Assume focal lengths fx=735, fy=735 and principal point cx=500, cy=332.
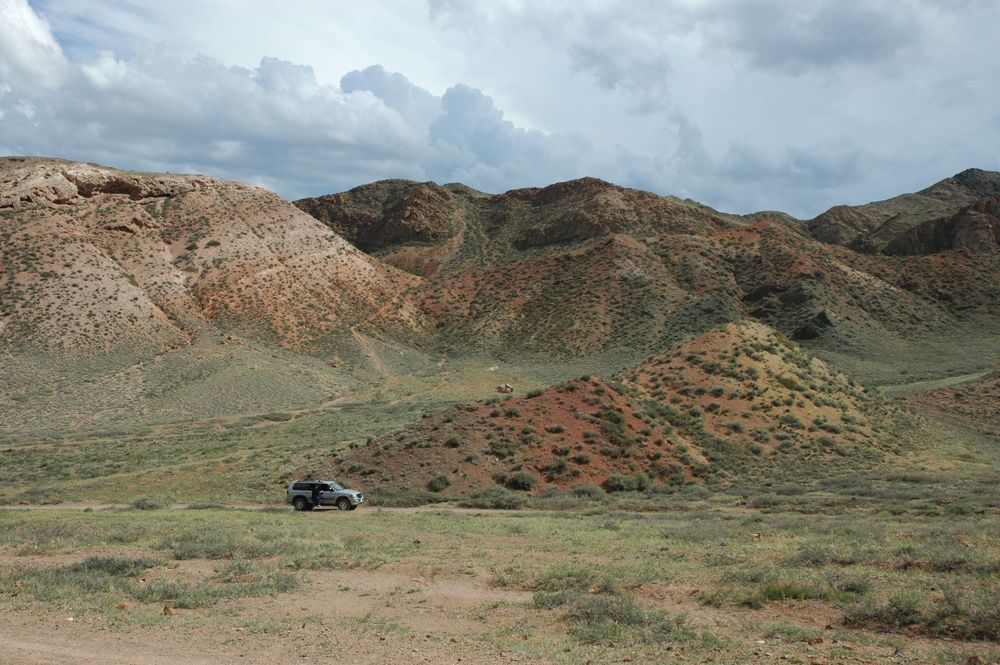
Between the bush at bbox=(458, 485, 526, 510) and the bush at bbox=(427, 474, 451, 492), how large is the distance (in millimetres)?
1316

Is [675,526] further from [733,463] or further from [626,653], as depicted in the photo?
[733,463]

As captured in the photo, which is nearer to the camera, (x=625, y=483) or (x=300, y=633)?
(x=300, y=633)

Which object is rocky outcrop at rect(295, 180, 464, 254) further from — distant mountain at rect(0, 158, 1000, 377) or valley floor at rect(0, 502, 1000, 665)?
valley floor at rect(0, 502, 1000, 665)

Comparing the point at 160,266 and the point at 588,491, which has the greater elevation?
the point at 160,266

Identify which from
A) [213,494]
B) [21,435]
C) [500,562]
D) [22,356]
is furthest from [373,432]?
[22,356]

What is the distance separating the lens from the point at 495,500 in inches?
1099

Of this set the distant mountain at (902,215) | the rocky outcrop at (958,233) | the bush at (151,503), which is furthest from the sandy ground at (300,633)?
the distant mountain at (902,215)

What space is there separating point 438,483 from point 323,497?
4868mm

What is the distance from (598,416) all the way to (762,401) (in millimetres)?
9926

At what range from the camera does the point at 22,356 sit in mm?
58438

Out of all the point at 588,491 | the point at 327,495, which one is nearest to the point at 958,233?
the point at 588,491

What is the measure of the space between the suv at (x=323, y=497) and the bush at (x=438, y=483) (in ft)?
11.7

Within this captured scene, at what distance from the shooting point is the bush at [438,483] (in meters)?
29.5

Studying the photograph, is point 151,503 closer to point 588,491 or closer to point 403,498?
point 403,498
